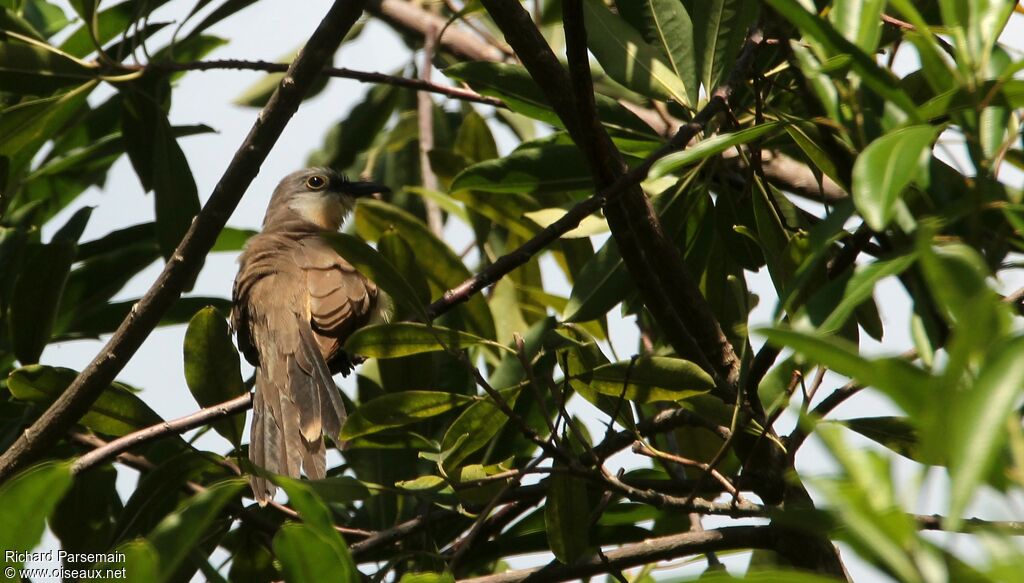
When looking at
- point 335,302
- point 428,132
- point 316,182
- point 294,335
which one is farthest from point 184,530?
point 316,182

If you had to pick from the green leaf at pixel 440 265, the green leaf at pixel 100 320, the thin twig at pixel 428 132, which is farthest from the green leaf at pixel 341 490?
the thin twig at pixel 428 132

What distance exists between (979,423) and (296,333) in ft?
14.3

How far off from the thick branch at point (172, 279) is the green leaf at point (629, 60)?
2.84ft

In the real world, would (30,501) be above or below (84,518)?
below

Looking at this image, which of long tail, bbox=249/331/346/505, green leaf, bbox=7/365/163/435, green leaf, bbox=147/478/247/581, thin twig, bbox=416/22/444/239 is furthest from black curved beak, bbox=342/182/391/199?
green leaf, bbox=147/478/247/581

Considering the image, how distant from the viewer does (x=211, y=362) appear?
12.4 feet

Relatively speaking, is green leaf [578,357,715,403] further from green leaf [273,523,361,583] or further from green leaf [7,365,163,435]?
green leaf [7,365,163,435]

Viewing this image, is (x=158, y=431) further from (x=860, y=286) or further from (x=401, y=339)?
(x=860, y=286)

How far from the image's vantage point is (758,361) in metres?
2.98

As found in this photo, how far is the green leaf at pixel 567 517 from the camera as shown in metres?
3.09

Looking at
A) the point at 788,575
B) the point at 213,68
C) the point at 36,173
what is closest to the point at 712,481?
the point at 788,575

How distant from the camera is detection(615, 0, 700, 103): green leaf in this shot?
11.2ft

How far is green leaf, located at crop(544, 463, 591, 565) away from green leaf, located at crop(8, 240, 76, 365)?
2.02 meters

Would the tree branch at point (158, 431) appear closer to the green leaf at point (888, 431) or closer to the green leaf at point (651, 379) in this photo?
the green leaf at point (651, 379)
